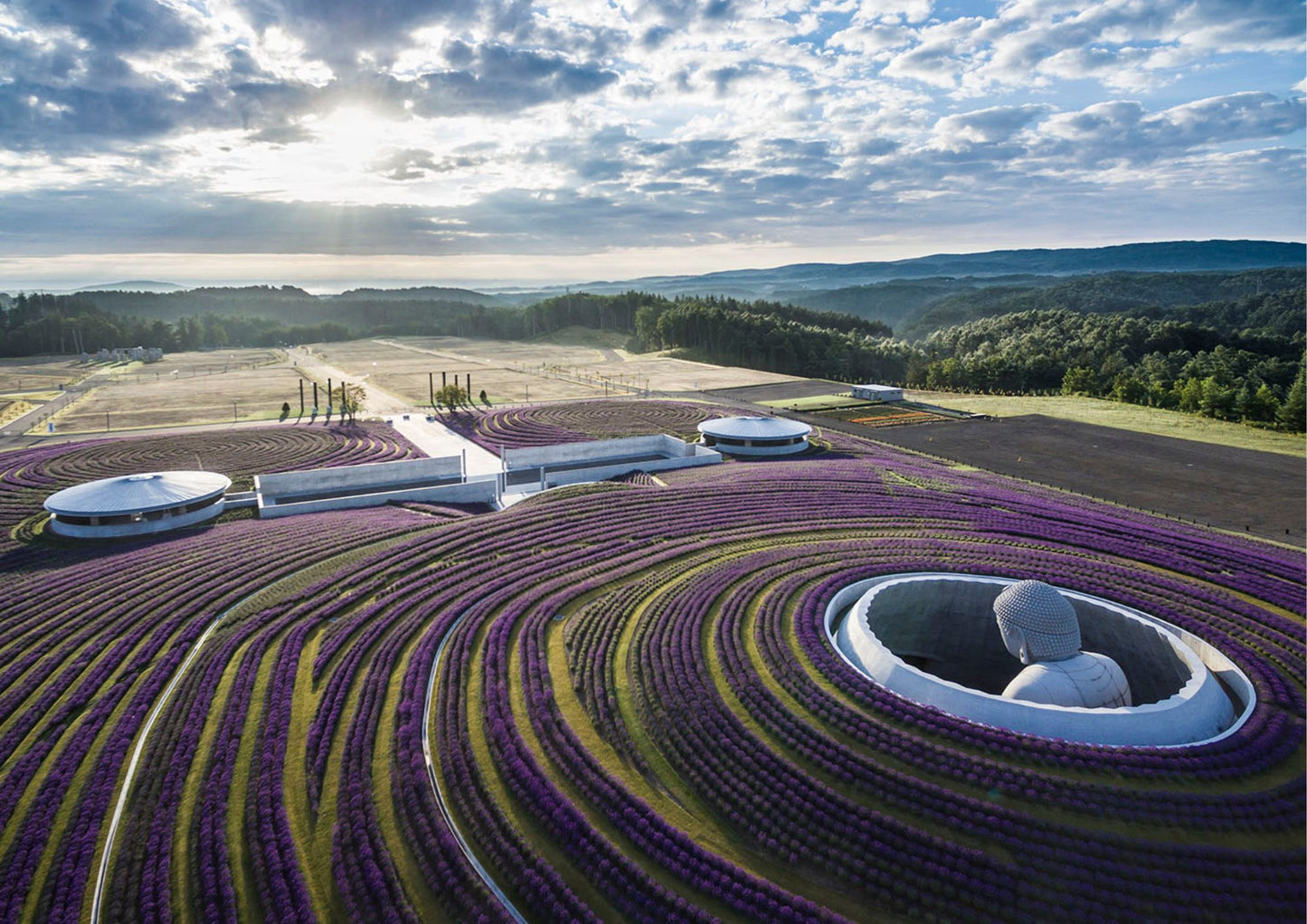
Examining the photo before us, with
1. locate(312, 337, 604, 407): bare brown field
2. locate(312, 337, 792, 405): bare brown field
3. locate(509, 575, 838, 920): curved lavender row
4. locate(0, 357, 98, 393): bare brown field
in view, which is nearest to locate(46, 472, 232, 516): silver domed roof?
locate(509, 575, 838, 920): curved lavender row

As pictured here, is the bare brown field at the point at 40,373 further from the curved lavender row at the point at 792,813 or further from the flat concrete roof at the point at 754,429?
the curved lavender row at the point at 792,813

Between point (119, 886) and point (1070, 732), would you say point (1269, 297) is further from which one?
point (119, 886)

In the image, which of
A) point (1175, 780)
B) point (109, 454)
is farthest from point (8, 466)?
point (1175, 780)

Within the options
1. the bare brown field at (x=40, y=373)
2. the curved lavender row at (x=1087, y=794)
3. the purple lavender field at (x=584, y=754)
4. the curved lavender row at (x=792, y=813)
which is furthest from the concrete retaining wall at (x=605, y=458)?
the bare brown field at (x=40, y=373)

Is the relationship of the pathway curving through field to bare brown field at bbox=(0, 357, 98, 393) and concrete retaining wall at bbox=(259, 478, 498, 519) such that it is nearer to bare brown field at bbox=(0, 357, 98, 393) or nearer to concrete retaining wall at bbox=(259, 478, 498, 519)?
concrete retaining wall at bbox=(259, 478, 498, 519)

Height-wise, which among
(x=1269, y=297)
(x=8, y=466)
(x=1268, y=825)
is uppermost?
(x=1269, y=297)

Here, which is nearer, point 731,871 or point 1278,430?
point 731,871

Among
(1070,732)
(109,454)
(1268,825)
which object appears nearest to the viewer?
(1268,825)
